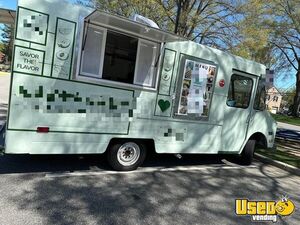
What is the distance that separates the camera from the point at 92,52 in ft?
15.9

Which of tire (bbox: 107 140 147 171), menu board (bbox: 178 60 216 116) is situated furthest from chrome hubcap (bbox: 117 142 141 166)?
menu board (bbox: 178 60 216 116)

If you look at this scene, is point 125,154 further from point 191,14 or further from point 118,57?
point 191,14

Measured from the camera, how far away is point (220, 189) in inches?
215

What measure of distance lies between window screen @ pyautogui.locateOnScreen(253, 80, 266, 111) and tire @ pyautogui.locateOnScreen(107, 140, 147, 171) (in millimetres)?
3342

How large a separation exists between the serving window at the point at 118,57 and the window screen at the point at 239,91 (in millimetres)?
2171

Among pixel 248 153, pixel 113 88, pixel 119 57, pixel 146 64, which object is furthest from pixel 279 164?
pixel 119 57

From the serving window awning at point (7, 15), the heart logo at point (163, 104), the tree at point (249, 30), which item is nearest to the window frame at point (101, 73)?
the heart logo at point (163, 104)

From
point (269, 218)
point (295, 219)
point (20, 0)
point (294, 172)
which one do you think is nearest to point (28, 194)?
point (20, 0)

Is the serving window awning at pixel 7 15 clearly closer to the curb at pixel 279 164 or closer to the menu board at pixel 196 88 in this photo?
the menu board at pixel 196 88

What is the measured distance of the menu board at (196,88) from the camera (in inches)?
227

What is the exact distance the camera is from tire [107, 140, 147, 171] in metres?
5.40

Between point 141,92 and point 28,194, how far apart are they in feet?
8.43

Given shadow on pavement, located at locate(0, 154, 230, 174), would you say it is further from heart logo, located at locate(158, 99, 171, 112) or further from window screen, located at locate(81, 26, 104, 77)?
window screen, located at locate(81, 26, 104, 77)

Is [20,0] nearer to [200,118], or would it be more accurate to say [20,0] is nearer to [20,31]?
[20,31]
